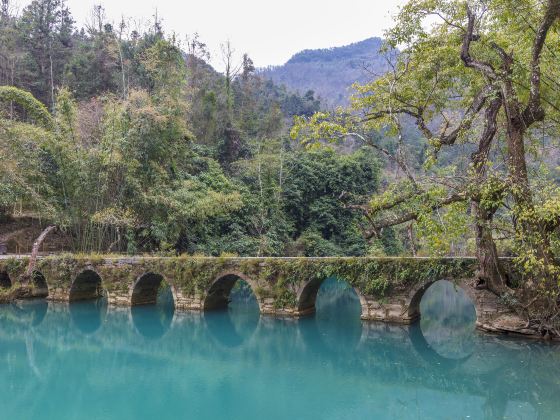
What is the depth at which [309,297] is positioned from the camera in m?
17.7

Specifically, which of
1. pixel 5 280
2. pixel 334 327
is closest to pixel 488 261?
pixel 334 327

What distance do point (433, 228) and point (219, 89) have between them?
96.6 feet

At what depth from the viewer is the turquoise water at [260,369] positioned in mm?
9062

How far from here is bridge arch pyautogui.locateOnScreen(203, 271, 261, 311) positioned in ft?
58.5

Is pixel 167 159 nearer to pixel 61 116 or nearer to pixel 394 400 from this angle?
pixel 61 116

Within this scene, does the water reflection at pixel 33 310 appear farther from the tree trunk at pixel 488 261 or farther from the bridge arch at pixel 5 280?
the tree trunk at pixel 488 261

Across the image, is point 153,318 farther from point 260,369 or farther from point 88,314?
point 260,369

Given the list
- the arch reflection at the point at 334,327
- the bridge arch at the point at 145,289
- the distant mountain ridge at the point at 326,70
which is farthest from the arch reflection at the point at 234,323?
the distant mountain ridge at the point at 326,70

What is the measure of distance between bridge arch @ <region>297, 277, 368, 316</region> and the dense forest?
11.4 ft

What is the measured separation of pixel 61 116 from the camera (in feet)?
70.5

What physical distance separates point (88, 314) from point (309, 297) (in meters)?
→ 8.13

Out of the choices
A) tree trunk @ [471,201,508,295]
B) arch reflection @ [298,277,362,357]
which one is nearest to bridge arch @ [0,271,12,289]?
arch reflection @ [298,277,362,357]

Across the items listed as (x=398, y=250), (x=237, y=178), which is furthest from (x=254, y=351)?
(x=398, y=250)

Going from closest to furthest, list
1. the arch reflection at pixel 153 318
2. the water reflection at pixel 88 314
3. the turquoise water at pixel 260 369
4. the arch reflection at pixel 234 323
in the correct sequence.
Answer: the turquoise water at pixel 260 369, the arch reflection at pixel 234 323, the arch reflection at pixel 153 318, the water reflection at pixel 88 314
